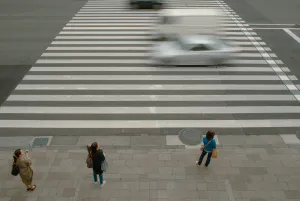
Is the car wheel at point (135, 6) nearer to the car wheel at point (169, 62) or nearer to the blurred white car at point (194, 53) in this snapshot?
the blurred white car at point (194, 53)

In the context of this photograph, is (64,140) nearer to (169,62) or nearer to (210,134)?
(210,134)

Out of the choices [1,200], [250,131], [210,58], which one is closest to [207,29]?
[210,58]

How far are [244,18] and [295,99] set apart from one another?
1129cm

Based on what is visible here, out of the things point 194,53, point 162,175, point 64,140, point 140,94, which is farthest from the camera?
point 194,53

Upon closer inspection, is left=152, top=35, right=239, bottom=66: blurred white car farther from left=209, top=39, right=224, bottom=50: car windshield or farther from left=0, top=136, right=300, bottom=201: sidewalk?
left=0, top=136, right=300, bottom=201: sidewalk

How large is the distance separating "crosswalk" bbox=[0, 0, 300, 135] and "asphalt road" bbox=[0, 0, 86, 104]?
0.60 m

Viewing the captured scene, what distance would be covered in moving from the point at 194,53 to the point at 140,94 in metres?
3.61

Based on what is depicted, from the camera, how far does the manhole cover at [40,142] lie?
8672mm

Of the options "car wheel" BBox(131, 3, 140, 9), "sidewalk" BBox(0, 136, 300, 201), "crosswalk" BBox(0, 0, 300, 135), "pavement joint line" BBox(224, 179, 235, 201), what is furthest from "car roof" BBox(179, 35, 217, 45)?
"car wheel" BBox(131, 3, 140, 9)

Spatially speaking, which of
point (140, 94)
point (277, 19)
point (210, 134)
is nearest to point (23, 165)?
point (210, 134)

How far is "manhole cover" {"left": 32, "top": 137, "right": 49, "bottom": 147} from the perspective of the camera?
28.5 ft

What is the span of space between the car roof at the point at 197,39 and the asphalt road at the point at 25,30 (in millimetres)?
7914

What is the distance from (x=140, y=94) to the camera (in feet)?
36.8

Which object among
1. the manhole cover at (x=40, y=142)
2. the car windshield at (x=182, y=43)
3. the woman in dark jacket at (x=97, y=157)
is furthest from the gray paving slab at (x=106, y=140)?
the car windshield at (x=182, y=43)
